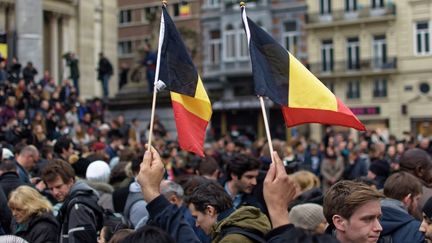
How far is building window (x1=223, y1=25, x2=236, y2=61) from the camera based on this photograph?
166 ft

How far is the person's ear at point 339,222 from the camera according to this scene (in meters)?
4.10

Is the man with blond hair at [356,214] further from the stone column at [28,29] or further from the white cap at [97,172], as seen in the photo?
the stone column at [28,29]

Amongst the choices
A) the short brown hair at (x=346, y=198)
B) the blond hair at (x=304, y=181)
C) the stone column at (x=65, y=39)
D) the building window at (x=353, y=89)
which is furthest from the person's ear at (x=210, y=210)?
the building window at (x=353, y=89)

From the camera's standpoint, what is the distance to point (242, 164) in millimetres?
6953

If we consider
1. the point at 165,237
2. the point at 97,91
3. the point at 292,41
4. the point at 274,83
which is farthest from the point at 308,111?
the point at 292,41

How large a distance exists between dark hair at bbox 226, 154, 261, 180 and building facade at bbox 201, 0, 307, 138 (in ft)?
133

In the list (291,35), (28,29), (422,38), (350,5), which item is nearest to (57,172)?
(28,29)

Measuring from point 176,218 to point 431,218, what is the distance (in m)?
1.87

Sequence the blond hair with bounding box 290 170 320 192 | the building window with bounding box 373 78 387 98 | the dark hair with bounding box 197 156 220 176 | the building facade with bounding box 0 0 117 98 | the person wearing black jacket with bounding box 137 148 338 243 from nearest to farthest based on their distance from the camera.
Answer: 1. the person wearing black jacket with bounding box 137 148 338 243
2. the blond hair with bounding box 290 170 320 192
3. the dark hair with bounding box 197 156 220 176
4. the building facade with bounding box 0 0 117 98
5. the building window with bounding box 373 78 387 98

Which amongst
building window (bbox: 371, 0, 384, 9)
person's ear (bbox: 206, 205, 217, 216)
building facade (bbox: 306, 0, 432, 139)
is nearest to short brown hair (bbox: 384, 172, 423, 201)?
person's ear (bbox: 206, 205, 217, 216)

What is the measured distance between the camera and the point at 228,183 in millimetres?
7367

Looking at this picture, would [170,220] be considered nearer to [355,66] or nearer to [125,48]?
Result: [355,66]

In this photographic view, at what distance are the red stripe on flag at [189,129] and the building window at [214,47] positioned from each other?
46.3 m

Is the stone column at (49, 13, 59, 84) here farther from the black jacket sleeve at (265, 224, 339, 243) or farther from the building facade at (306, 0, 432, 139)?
the black jacket sleeve at (265, 224, 339, 243)
